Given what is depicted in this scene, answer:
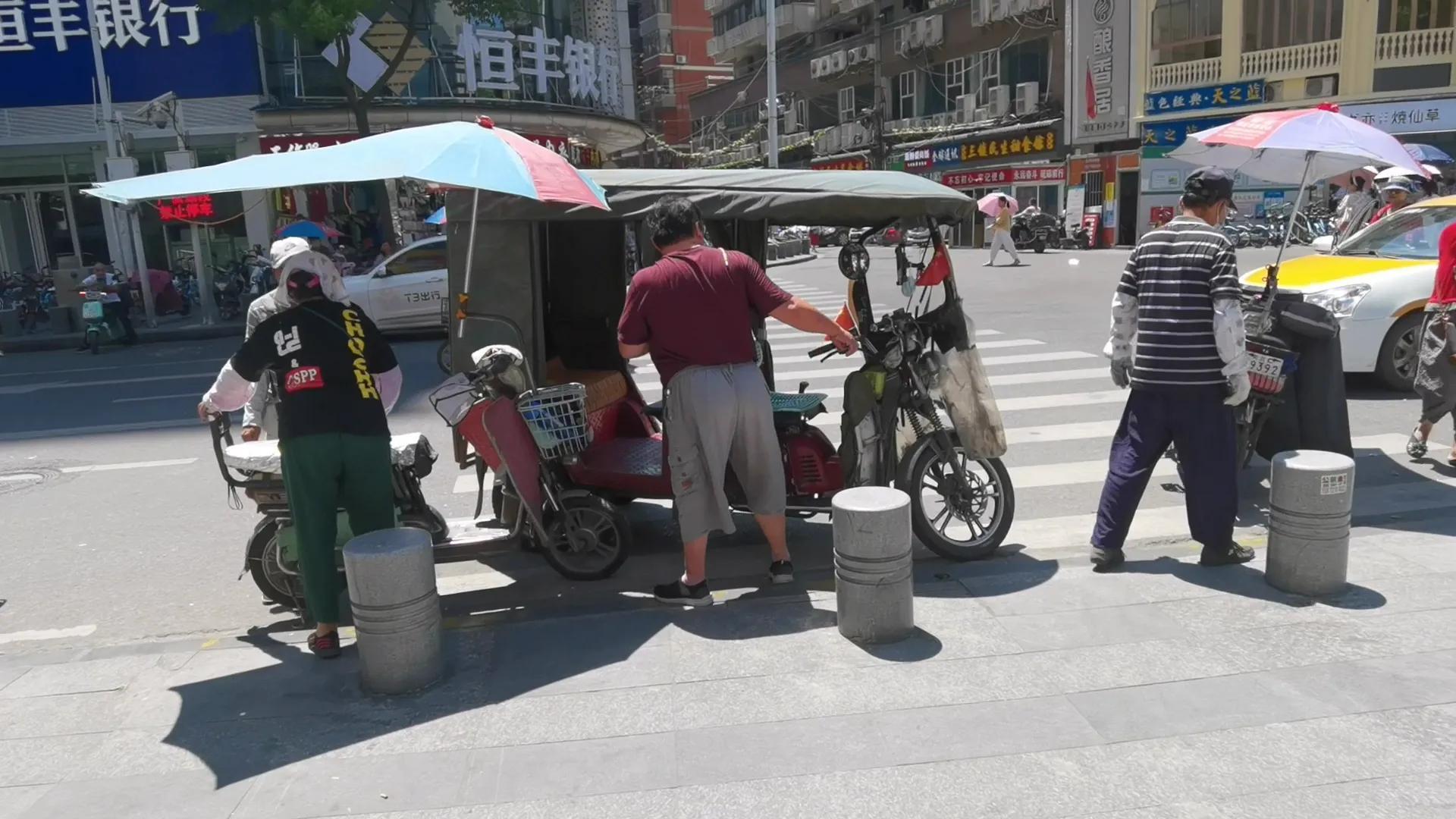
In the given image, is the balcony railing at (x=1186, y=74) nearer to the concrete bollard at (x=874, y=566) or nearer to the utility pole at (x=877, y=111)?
the utility pole at (x=877, y=111)

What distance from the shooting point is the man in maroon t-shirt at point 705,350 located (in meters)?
4.59

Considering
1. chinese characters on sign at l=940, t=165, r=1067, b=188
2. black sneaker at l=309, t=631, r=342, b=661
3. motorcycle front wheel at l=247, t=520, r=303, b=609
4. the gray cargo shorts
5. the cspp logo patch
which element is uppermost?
chinese characters on sign at l=940, t=165, r=1067, b=188

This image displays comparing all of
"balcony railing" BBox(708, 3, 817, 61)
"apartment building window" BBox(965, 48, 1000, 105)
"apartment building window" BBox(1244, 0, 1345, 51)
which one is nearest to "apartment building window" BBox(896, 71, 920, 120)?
"apartment building window" BBox(965, 48, 1000, 105)

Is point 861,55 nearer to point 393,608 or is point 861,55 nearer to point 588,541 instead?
point 588,541

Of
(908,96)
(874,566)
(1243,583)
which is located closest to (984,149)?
(908,96)

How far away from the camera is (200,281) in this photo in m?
19.3

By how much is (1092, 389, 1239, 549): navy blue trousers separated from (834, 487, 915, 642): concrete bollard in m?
1.33

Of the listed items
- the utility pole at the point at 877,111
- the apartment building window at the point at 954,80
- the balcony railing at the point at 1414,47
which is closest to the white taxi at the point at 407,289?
the balcony railing at the point at 1414,47

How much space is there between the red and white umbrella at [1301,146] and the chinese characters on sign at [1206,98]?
2770cm

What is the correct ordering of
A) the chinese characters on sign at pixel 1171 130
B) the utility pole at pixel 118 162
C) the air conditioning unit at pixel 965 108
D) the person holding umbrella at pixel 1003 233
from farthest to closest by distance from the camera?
1. the air conditioning unit at pixel 965 108
2. the chinese characters on sign at pixel 1171 130
3. the person holding umbrella at pixel 1003 233
4. the utility pole at pixel 118 162

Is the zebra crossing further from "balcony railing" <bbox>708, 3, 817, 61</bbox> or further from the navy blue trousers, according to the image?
"balcony railing" <bbox>708, 3, 817, 61</bbox>

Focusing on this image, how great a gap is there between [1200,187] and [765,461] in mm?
2457

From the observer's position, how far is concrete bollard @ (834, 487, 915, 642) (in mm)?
4324

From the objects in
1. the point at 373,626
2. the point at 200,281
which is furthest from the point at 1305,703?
the point at 200,281
